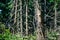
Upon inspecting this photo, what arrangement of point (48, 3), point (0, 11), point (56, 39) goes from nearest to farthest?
point (56, 39), point (0, 11), point (48, 3)

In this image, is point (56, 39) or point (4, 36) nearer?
point (56, 39)

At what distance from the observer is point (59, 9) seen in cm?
4250

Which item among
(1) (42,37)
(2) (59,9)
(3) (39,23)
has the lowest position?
(2) (59,9)

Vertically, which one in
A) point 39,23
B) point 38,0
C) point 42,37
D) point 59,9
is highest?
point 38,0

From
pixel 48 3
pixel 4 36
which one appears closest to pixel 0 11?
pixel 48 3

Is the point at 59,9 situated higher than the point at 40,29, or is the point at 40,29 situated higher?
the point at 40,29

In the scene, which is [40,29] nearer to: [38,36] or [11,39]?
[38,36]

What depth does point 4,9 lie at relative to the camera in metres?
39.7

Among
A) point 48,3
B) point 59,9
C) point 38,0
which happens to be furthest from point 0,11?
point 38,0

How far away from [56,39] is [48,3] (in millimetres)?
31442

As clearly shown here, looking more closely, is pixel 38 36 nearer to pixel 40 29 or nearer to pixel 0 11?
pixel 40 29

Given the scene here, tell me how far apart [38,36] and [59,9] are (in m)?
35.5

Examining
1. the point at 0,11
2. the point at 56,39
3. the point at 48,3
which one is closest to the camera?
the point at 56,39

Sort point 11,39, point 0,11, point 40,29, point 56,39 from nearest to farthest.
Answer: point 40,29 < point 56,39 < point 11,39 < point 0,11
